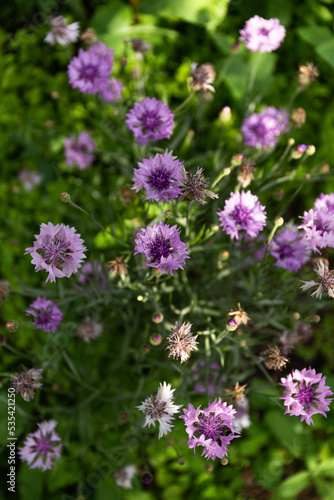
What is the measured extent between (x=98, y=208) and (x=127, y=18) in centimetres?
110

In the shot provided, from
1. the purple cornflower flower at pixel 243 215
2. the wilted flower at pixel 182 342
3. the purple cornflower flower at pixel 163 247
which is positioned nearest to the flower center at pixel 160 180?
the purple cornflower flower at pixel 163 247

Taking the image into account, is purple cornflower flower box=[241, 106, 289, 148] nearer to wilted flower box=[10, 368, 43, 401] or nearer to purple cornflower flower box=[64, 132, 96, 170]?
purple cornflower flower box=[64, 132, 96, 170]

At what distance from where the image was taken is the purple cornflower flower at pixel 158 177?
3.56 ft

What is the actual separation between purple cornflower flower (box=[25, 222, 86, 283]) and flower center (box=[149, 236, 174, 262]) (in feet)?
0.63

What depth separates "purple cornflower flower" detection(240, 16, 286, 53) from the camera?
1.52m

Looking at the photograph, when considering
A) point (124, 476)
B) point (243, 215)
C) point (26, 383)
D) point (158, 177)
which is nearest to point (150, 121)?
point (158, 177)

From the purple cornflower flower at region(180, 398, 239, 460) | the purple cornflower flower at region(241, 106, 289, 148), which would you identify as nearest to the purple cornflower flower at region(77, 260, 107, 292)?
the purple cornflower flower at region(180, 398, 239, 460)

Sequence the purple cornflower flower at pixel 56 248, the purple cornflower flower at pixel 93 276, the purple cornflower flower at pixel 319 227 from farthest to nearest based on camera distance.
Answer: the purple cornflower flower at pixel 93 276 → the purple cornflower flower at pixel 319 227 → the purple cornflower flower at pixel 56 248

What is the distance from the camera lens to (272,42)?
154 cm

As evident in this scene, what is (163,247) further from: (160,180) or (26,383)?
(26,383)

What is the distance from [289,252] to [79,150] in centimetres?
127

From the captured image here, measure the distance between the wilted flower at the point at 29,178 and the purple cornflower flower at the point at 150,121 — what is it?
1145 millimetres

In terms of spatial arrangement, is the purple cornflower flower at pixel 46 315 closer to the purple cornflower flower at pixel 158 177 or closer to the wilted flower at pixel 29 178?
the purple cornflower flower at pixel 158 177

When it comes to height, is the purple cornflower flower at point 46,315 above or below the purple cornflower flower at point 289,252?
below
